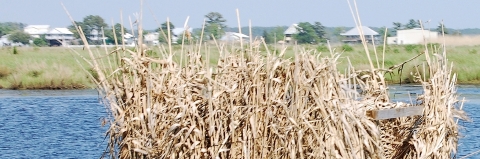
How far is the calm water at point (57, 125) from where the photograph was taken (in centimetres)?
1627

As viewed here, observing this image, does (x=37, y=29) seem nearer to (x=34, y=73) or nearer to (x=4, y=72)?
(x=34, y=73)

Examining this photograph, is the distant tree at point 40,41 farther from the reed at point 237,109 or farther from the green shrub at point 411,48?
the reed at point 237,109

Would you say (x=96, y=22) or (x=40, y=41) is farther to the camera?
(x=40, y=41)

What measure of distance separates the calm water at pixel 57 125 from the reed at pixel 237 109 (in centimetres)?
424

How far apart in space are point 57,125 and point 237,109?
13937mm

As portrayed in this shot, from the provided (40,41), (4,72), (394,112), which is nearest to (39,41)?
(40,41)

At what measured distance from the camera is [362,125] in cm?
727

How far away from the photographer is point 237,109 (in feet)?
23.4

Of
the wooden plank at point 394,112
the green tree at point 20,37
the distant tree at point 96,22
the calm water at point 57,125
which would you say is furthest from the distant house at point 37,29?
the green tree at point 20,37

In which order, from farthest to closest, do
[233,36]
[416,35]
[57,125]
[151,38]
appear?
[57,125] → [416,35] → [151,38] → [233,36]

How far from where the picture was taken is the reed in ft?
23.1

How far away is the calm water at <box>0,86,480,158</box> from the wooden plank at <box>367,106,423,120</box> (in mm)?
3962

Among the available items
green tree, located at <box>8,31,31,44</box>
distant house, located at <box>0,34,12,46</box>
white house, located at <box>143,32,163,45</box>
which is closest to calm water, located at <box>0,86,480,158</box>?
white house, located at <box>143,32,163,45</box>

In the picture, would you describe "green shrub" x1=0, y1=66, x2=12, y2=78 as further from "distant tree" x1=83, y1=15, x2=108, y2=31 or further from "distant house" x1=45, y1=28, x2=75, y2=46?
"distant tree" x1=83, y1=15, x2=108, y2=31
